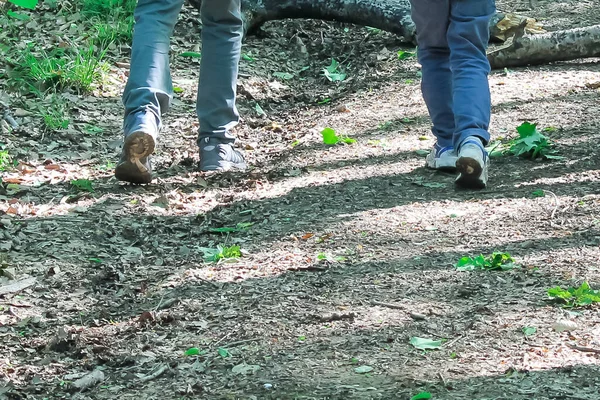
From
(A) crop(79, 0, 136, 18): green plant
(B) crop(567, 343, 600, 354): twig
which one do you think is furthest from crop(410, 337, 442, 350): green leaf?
(A) crop(79, 0, 136, 18): green plant

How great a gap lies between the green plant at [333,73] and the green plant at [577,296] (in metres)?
3.93

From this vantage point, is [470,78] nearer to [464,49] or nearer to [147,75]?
[464,49]

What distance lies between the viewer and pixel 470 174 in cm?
391

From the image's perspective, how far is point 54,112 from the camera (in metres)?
5.34

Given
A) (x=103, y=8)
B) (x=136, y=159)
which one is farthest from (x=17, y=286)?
(x=103, y=8)

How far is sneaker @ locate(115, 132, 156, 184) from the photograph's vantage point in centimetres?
400

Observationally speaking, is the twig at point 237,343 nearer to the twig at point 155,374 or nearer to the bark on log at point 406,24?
the twig at point 155,374

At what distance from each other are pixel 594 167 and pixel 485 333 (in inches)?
76.3

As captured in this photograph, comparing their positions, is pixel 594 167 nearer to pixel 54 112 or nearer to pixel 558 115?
pixel 558 115

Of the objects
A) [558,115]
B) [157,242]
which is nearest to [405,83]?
[558,115]

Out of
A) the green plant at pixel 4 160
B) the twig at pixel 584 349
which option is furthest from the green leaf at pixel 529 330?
the green plant at pixel 4 160

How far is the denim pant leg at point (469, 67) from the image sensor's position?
393cm

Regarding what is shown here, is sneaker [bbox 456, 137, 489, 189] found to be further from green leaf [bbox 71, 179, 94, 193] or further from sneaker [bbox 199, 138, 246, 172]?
green leaf [bbox 71, 179, 94, 193]

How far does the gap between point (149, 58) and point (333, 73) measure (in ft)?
9.09
